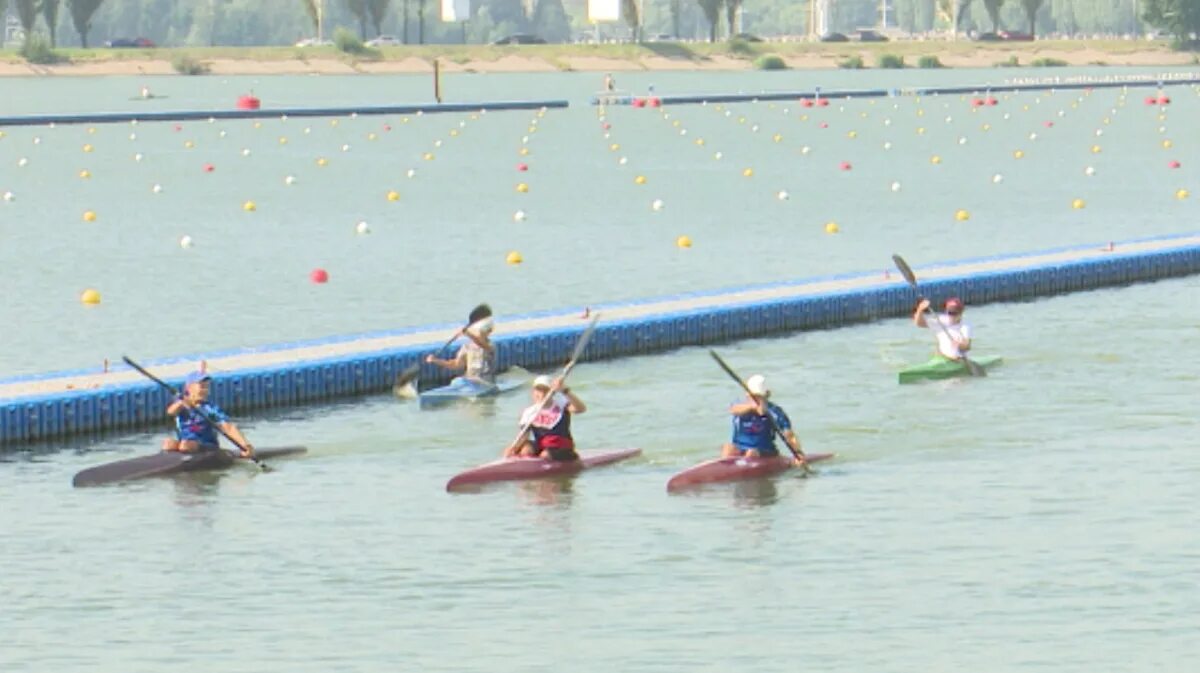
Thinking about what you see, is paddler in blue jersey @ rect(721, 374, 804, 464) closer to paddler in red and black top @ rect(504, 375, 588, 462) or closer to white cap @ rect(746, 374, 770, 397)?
white cap @ rect(746, 374, 770, 397)

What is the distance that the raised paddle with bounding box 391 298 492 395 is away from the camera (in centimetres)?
3891

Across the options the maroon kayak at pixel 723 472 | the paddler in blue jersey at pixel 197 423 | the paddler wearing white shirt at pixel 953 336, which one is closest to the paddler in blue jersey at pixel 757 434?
the maroon kayak at pixel 723 472

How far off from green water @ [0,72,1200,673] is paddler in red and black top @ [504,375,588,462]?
18.1 inches

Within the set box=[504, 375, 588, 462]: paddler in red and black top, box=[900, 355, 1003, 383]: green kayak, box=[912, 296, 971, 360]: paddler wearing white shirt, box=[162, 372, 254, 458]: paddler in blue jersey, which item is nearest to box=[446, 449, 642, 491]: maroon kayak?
box=[504, 375, 588, 462]: paddler in red and black top

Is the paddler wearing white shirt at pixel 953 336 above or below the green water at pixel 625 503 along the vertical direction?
above

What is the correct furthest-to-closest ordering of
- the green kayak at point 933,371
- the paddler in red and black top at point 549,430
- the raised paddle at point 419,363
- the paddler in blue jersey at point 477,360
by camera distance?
1. the green kayak at point 933,371
2. the paddler in blue jersey at point 477,360
3. the raised paddle at point 419,363
4. the paddler in red and black top at point 549,430

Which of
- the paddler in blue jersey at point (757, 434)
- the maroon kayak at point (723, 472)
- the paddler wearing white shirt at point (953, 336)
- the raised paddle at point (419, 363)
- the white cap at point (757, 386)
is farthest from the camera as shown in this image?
the paddler wearing white shirt at point (953, 336)

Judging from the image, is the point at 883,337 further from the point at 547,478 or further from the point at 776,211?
the point at 776,211

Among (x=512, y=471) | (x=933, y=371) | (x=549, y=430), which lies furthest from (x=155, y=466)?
(x=933, y=371)

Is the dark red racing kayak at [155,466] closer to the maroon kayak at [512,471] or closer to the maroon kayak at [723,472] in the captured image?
the maroon kayak at [512,471]

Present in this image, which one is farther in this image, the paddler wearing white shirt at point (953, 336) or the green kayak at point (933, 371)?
the green kayak at point (933, 371)

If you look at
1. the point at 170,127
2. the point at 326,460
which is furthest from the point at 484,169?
the point at 326,460

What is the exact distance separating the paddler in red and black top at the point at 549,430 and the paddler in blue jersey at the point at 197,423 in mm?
3319

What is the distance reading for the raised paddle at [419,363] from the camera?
128 ft
